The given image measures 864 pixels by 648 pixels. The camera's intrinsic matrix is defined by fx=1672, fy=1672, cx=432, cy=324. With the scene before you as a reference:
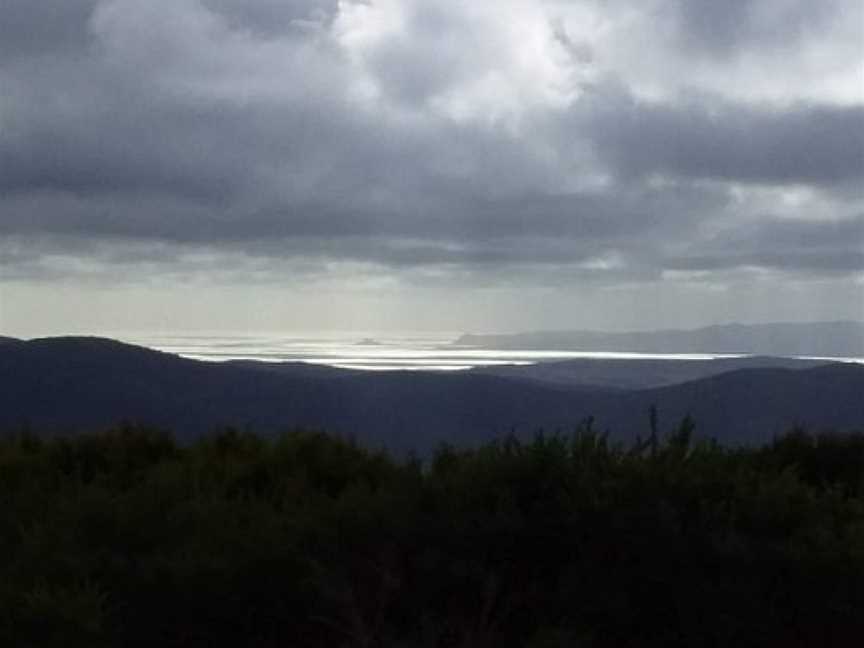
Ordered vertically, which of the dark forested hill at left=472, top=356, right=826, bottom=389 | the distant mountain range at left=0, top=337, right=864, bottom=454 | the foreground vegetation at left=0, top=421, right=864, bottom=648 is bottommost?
the foreground vegetation at left=0, top=421, right=864, bottom=648

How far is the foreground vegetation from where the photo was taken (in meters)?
8.48

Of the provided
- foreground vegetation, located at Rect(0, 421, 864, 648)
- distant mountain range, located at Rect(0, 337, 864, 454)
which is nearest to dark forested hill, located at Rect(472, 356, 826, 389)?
distant mountain range, located at Rect(0, 337, 864, 454)

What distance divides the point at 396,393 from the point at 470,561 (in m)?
31.7

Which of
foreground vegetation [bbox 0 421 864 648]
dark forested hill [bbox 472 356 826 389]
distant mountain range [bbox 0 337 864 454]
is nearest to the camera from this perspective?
foreground vegetation [bbox 0 421 864 648]

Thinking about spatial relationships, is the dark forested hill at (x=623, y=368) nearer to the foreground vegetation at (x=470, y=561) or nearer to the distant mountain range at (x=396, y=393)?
the distant mountain range at (x=396, y=393)

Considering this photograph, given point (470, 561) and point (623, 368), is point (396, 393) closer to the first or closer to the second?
point (623, 368)

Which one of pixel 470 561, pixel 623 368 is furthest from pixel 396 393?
pixel 470 561

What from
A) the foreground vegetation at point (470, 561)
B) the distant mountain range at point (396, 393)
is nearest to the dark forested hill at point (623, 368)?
the distant mountain range at point (396, 393)

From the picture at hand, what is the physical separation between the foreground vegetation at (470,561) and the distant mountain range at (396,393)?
43.7ft

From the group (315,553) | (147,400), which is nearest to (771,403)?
(147,400)

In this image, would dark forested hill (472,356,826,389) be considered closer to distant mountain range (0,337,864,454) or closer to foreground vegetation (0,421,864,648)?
distant mountain range (0,337,864,454)

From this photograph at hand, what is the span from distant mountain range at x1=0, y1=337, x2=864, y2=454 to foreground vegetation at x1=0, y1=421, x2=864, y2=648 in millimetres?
13306

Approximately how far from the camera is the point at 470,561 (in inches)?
351

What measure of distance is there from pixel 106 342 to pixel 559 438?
218 ft
